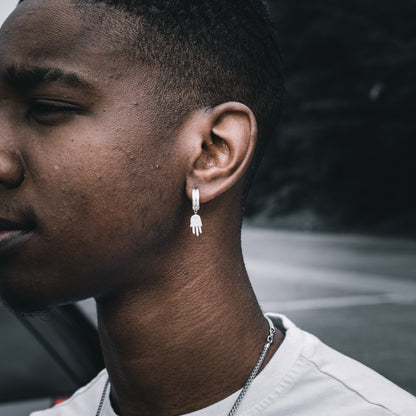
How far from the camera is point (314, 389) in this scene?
166 cm

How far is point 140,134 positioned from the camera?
1.66 meters

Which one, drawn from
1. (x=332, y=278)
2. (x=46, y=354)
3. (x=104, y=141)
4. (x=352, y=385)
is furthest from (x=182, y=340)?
(x=332, y=278)

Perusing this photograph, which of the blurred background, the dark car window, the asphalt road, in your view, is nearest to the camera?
the dark car window

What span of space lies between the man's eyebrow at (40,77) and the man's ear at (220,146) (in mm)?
308

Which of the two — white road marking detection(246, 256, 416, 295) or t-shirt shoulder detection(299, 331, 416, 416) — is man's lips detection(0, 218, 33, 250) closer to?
t-shirt shoulder detection(299, 331, 416, 416)

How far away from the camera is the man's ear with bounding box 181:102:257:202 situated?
5.63ft

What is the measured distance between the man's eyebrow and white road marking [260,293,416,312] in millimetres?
7953

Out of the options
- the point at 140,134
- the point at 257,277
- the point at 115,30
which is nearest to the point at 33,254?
the point at 140,134

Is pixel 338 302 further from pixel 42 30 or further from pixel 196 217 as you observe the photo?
pixel 42 30

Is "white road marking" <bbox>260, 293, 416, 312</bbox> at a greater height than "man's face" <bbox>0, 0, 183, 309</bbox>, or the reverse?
"man's face" <bbox>0, 0, 183, 309</bbox>

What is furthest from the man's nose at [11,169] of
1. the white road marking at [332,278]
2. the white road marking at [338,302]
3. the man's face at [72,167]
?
the white road marking at [332,278]

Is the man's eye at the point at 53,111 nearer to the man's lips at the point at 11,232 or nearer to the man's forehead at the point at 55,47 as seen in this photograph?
the man's forehead at the point at 55,47

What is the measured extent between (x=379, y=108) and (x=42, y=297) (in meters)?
25.9

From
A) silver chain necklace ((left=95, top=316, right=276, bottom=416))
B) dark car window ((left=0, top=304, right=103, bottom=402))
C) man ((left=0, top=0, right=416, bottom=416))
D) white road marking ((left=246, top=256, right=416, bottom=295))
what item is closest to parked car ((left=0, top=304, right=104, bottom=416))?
dark car window ((left=0, top=304, right=103, bottom=402))
